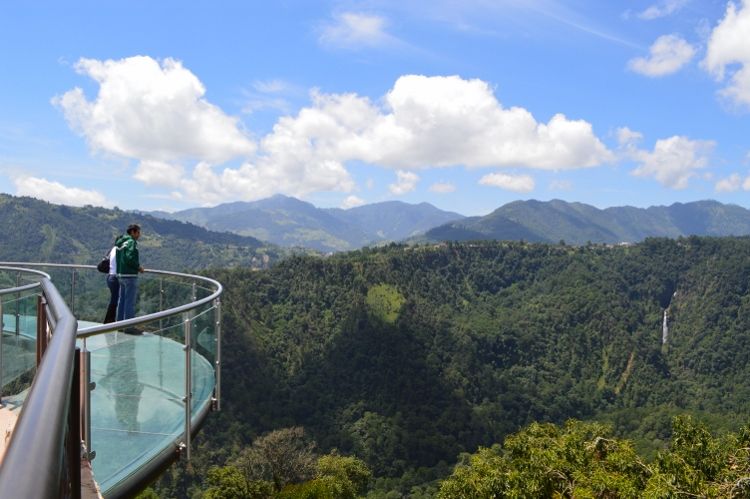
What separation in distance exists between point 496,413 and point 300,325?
178 feet

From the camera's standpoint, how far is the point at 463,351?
139000 mm

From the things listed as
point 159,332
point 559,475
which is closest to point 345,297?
point 559,475

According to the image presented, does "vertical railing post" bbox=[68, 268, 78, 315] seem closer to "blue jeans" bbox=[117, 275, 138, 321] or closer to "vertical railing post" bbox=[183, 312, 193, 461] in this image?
"blue jeans" bbox=[117, 275, 138, 321]

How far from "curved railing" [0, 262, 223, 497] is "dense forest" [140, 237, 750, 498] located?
74.9m

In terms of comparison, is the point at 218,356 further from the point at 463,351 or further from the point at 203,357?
the point at 463,351

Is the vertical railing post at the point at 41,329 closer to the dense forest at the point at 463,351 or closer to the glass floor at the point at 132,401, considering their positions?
the glass floor at the point at 132,401

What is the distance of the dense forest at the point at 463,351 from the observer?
10244 centimetres

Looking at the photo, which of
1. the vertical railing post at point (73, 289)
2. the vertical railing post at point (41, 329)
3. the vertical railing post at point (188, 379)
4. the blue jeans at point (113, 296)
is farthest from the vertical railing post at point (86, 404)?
the vertical railing post at point (73, 289)

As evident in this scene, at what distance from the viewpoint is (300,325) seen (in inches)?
5595

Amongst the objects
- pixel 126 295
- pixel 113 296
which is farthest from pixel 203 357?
pixel 113 296

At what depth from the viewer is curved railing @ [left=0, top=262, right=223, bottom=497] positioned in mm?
3365

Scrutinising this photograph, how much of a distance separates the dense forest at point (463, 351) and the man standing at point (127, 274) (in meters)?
72.3

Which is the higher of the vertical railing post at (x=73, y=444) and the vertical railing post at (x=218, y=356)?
the vertical railing post at (x=73, y=444)

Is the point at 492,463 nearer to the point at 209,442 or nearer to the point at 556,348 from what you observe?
the point at 209,442
